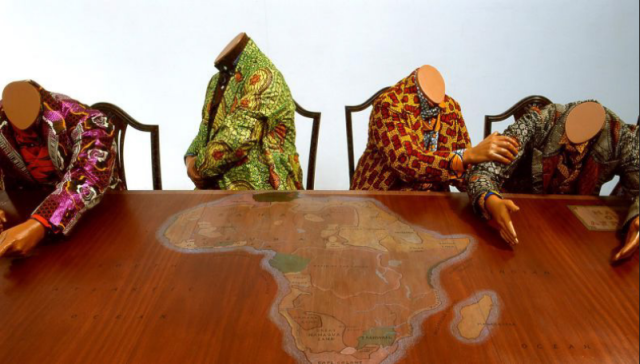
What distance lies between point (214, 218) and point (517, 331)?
3.09ft

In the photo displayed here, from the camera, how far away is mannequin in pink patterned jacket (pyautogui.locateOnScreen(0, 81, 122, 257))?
142 centimetres

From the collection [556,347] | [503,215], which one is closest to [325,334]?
[556,347]

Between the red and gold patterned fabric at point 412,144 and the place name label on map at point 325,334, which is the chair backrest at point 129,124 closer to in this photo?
the red and gold patterned fabric at point 412,144

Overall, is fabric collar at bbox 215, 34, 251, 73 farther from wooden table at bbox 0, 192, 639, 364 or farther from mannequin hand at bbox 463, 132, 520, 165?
mannequin hand at bbox 463, 132, 520, 165

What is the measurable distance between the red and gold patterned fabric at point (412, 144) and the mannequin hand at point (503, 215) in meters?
0.25

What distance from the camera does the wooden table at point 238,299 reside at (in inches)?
40.4

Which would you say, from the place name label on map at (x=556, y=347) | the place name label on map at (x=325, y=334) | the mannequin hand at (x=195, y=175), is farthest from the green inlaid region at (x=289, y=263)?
the mannequin hand at (x=195, y=175)

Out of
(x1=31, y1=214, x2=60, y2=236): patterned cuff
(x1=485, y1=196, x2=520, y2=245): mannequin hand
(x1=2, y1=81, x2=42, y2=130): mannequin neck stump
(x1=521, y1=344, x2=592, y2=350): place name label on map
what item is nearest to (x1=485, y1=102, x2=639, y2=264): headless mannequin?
(x1=485, y1=196, x2=520, y2=245): mannequin hand

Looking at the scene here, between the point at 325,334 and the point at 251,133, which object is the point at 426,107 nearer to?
the point at 251,133

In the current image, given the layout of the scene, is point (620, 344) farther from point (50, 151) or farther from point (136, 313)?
point (50, 151)

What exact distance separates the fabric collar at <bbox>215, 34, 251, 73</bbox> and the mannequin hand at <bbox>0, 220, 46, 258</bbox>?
37.5 inches

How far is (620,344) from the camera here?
3.37 ft

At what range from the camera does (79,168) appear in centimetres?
150

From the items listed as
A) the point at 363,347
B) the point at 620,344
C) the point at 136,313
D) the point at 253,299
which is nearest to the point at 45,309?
the point at 136,313
